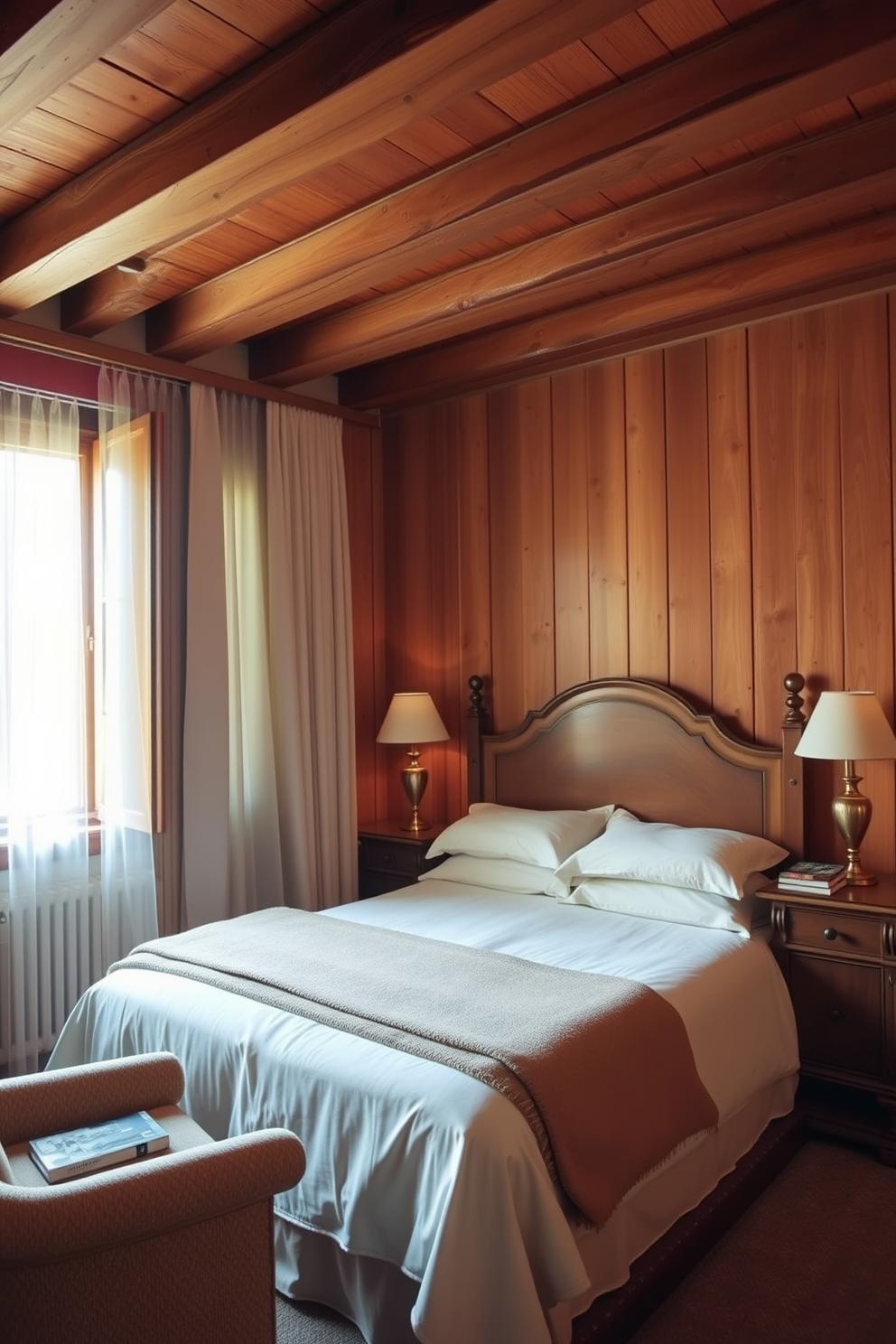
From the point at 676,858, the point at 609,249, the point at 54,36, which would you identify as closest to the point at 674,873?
the point at 676,858

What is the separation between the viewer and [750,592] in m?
3.54

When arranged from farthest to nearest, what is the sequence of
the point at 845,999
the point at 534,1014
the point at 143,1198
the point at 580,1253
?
the point at 845,999 < the point at 534,1014 < the point at 580,1253 < the point at 143,1198

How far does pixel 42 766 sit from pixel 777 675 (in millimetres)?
2607

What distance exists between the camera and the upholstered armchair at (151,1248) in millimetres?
1458

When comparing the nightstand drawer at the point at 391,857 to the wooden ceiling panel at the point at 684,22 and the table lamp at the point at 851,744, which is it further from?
the wooden ceiling panel at the point at 684,22

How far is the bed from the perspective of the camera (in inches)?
70.1

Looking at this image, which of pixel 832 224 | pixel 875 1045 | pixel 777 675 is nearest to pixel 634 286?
pixel 832 224

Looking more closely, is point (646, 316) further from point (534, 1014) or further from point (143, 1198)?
point (143, 1198)

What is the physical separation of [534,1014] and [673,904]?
1066 millimetres

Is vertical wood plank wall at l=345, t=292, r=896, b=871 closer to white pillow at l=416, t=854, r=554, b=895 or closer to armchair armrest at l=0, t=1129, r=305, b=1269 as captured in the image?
white pillow at l=416, t=854, r=554, b=895

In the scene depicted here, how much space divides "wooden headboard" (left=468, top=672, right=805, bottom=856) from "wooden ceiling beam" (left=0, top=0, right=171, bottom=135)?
A: 2645 mm

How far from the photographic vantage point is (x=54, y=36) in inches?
74.1

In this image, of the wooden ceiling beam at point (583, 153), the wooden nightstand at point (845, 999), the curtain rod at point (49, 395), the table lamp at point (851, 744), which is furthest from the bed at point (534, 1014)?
the curtain rod at point (49, 395)

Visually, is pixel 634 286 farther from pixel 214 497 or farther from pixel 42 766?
pixel 42 766
